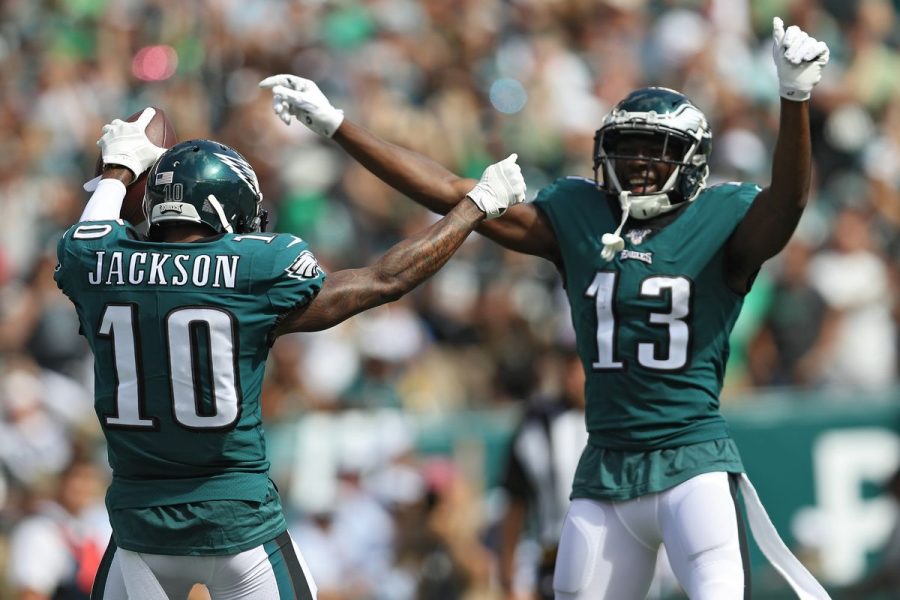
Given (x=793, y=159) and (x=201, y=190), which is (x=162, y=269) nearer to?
(x=201, y=190)

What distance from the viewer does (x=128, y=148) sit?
4.71 meters

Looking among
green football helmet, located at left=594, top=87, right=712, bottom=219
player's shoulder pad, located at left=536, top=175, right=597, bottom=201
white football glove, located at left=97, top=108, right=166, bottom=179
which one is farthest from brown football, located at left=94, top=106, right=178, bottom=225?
green football helmet, located at left=594, top=87, right=712, bottom=219

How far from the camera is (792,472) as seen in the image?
9133mm

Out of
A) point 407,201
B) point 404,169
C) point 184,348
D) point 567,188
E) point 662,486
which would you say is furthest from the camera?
point 407,201

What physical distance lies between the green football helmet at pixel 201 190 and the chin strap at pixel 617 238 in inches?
46.1

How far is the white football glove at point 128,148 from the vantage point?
470 cm

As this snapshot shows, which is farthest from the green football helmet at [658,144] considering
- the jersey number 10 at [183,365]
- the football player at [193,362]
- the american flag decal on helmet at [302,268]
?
the jersey number 10 at [183,365]

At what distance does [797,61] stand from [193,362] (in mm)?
1977

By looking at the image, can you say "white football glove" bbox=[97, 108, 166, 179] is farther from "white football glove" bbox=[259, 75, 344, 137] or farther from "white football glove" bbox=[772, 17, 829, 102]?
"white football glove" bbox=[772, 17, 829, 102]

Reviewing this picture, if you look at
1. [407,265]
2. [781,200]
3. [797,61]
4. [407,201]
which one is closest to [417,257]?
[407,265]

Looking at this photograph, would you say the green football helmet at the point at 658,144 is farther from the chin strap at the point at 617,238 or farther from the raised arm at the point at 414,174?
the raised arm at the point at 414,174

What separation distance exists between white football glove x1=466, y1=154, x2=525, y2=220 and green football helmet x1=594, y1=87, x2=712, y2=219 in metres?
0.56

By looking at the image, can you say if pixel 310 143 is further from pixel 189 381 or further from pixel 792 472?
pixel 189 381

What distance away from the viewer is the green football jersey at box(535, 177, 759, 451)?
483 centimetres
